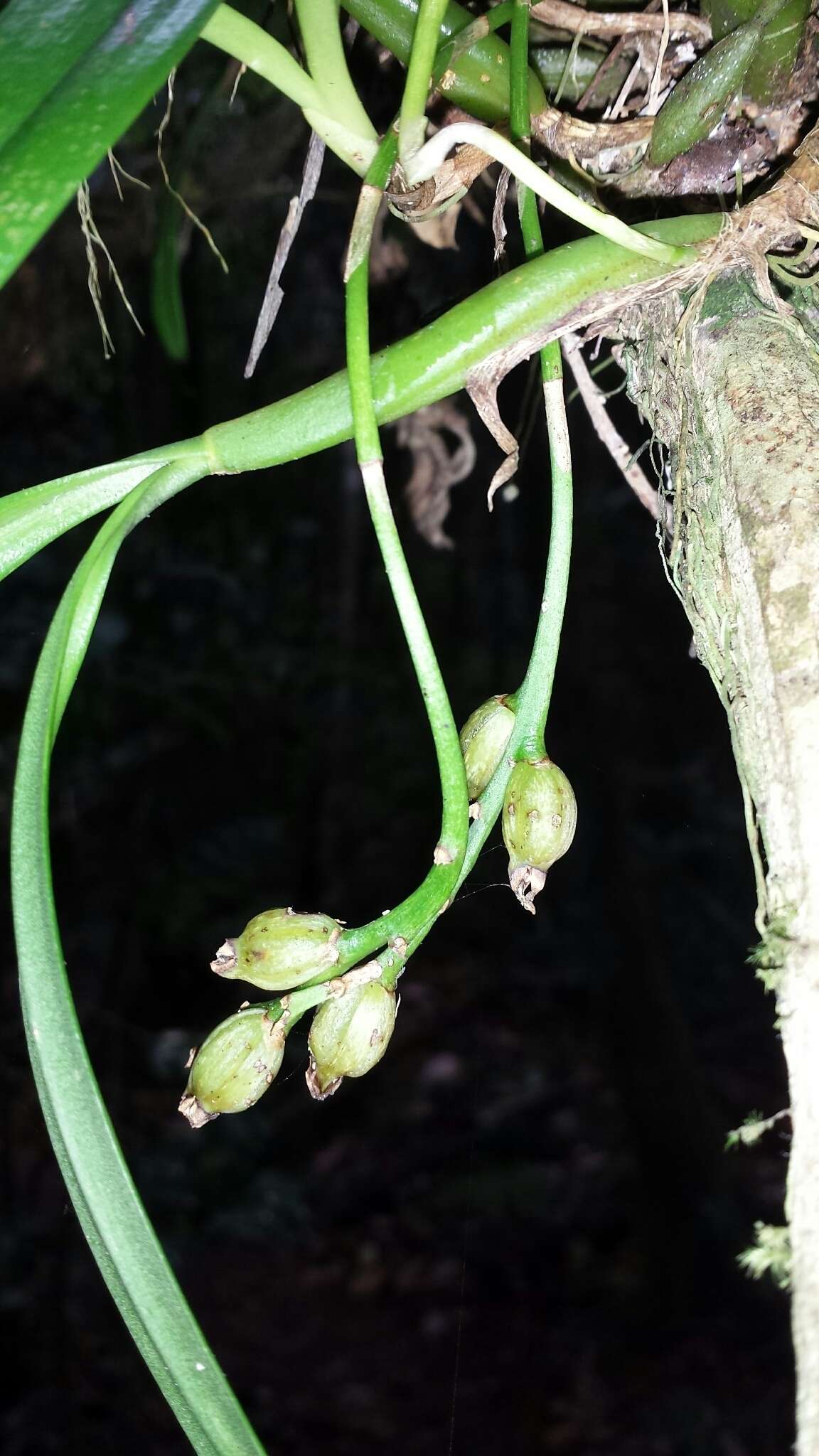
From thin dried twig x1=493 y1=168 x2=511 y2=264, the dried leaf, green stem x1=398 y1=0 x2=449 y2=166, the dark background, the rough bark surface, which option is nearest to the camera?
the rough bark surface

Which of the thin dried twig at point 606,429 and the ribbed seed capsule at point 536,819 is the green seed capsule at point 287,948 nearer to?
the ribbed seed capsule at point 536,819

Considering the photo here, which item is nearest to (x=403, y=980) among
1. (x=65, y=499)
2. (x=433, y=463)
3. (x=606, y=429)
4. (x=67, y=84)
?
(x=433, y=463)

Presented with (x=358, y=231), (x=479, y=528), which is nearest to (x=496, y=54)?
(x=358, y=231)

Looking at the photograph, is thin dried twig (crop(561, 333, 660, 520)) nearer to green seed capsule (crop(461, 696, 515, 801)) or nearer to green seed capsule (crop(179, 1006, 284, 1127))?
green seed capsule (crop(461, 696, 515, 801))

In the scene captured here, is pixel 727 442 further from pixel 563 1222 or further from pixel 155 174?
pixel 563 1222

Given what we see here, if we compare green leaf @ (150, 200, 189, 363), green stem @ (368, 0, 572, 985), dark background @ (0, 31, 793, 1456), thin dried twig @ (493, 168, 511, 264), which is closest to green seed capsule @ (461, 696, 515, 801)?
green stem @ (368, 0, 572, 985)

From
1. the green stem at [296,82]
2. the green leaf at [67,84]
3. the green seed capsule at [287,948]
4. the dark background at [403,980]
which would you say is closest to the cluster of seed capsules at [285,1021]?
the green seed capsule at [287,948]
